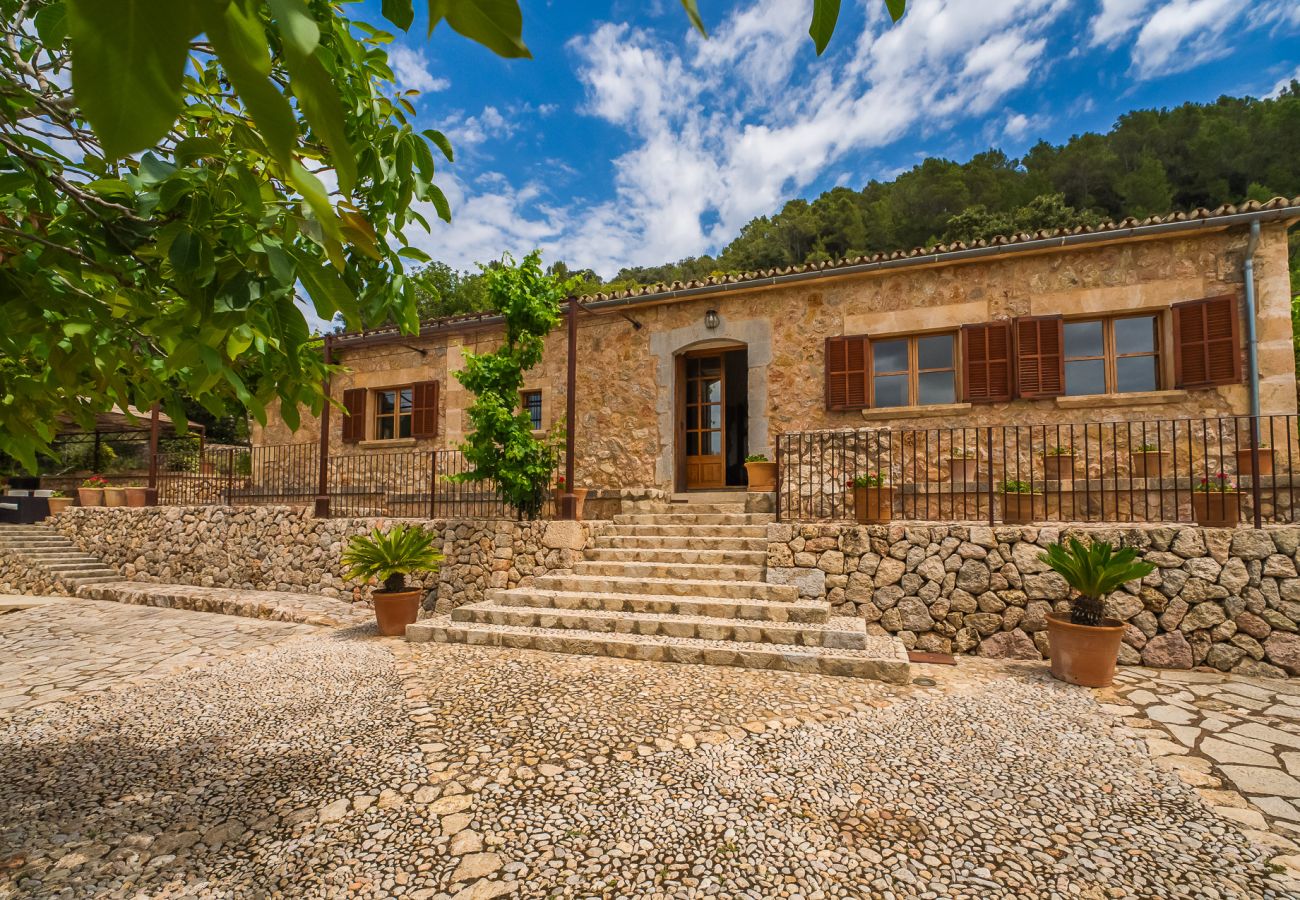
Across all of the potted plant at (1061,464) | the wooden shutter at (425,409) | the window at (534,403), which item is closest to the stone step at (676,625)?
the potted plant at (1061,464)

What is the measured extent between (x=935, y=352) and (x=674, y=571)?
4804 millimetres

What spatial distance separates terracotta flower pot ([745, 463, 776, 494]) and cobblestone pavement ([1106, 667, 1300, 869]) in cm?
416

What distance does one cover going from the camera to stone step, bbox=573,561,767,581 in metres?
6.39

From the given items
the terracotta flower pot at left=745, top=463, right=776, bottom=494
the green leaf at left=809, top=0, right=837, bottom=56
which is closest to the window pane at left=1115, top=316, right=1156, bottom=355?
the terracotta flower pot at left=745, top=463, right=776, bottom=494

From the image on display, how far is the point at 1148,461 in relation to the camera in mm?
6926

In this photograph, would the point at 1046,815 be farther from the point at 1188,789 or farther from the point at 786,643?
the point at 786,643

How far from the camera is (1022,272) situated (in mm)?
7805

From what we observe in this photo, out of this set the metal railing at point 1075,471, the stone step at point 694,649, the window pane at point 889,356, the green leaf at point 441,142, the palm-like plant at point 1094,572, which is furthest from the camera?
the window pane at point 889,356

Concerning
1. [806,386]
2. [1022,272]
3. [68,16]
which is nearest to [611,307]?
[806,386]

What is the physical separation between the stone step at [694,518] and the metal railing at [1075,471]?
1.18 feet

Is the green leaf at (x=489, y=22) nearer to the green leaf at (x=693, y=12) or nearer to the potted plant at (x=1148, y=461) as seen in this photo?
the green leaf at (x=693, y=12)

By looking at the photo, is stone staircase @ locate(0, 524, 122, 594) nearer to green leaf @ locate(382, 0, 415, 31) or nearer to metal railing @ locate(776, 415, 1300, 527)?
metal railing @ locate(776, 415, 1300, 527)

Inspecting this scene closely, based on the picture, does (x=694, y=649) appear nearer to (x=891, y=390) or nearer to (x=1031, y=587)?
(x=1031, y=587)

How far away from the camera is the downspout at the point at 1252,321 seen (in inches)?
267
